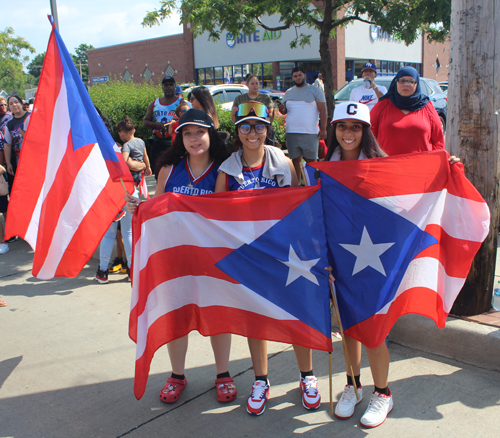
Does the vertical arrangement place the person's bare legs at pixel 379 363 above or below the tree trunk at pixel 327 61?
below

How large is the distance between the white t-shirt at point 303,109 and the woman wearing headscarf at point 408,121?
11.3 feet

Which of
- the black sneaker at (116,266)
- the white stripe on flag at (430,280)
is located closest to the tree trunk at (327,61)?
the black sneaker at (116,266)

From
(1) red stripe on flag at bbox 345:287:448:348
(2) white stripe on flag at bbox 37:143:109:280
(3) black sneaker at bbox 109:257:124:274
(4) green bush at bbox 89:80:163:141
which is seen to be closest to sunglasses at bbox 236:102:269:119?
(2) white stripe on flag at bbox 37:143:109:280

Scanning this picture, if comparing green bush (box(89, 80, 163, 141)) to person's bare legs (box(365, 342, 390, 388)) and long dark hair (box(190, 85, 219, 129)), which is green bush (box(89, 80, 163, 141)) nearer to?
long dark hair (box(190, 85, 219, 129))

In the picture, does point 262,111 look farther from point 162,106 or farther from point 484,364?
point 162,106

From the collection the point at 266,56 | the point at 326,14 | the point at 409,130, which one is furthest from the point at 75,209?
the point at 266,56

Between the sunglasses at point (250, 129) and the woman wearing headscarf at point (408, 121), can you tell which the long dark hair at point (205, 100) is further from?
the sunglasses at point (250, 129)

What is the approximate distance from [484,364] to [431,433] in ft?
3.23

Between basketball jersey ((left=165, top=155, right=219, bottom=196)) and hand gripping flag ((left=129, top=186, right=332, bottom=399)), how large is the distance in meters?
0.21

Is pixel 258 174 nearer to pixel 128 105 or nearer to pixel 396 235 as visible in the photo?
pixel 396 235

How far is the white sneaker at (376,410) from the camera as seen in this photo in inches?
111

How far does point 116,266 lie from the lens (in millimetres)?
5902

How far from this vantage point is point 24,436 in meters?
2.86

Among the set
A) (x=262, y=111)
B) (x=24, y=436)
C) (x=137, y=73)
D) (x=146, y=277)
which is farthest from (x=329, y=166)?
(x=137, y=73)
